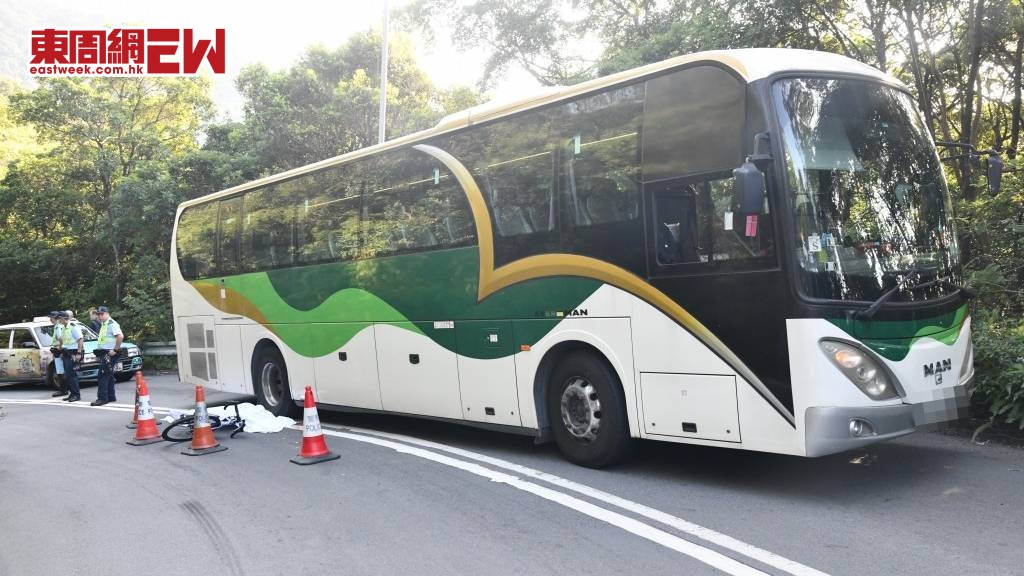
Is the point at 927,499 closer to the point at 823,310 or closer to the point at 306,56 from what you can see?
the point at 823,310

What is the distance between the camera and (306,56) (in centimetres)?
2977

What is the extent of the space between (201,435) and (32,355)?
13096 millimetres

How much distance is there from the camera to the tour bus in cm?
570

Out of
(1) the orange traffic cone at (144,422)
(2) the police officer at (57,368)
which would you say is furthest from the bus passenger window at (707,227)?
(2) the police officer at (57,368)

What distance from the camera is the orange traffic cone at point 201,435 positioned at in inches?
360

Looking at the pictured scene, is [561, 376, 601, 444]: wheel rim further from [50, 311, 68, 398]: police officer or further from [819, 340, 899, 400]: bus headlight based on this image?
[50, 311, 68, 398]: police officer

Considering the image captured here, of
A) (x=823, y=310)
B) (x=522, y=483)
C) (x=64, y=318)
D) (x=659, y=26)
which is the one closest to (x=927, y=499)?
(x=823, y=310)

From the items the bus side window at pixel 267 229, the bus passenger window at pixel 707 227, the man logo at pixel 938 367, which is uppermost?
the bus side window at pixel 267 229

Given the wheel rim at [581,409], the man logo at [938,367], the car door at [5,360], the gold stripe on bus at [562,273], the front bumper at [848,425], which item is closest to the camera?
the front bumper at [848,425]

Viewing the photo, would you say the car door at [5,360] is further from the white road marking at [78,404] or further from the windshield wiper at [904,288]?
the windshield wiper at [904,288]

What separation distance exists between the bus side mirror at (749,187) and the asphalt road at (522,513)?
82.7 inches

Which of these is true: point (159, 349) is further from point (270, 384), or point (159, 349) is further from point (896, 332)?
point (896, 332)

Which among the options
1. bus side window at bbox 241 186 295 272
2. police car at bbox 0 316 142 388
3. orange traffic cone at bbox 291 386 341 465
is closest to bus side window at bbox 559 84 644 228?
orange traffic cone at bbox 291 386 341 465

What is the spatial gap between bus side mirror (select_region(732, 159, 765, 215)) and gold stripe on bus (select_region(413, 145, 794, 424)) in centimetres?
111
